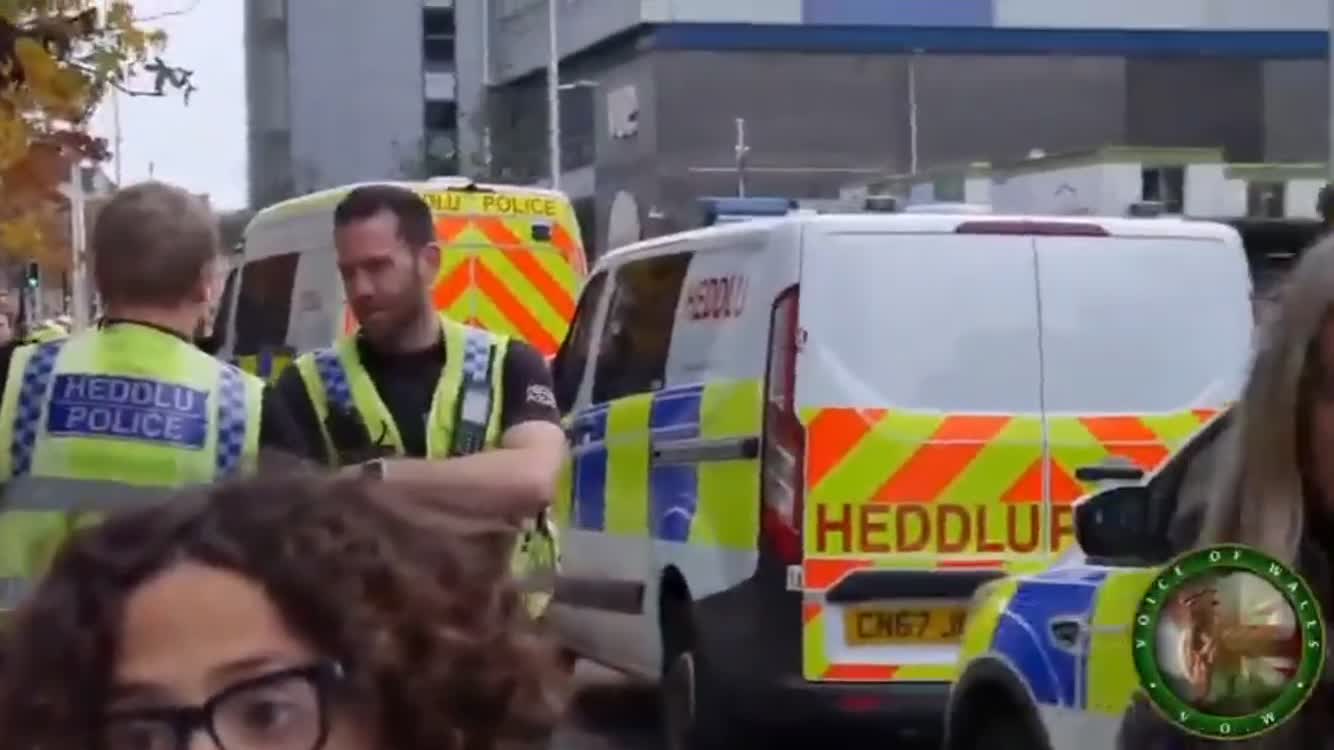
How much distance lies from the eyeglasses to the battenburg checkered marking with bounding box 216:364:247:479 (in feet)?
8.22

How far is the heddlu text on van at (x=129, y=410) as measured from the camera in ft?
14.5

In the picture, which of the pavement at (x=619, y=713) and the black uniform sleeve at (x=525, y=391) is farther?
the pavement at (x=619, y=713)

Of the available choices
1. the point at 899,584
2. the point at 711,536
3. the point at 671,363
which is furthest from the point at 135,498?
the point at 671,363

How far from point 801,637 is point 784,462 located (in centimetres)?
53

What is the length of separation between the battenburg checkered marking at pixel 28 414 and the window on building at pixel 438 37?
9052 centimetres

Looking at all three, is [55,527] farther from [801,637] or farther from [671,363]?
[671,363]

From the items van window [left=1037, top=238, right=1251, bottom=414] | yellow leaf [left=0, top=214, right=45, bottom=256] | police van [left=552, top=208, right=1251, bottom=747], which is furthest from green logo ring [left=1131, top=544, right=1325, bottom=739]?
yellow leaf [left=0, top=214, right=45, bottom=256]

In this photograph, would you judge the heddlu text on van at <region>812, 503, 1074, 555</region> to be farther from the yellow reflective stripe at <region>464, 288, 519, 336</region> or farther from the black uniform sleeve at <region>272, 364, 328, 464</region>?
the yellow reflective stripe at <region>464, 288, 519, 336</region>

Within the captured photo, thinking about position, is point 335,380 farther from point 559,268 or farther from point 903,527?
point 559,268

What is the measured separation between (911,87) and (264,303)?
→ 46.6m

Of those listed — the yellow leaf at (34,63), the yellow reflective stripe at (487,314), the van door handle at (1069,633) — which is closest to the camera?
the van door handle at (1069,633)

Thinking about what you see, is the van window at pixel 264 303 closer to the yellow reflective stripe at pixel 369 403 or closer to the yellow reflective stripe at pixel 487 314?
the yellow reflective stripe at pixel 487 314

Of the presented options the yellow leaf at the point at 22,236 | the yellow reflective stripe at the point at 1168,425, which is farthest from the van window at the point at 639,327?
the yellow leaf at the point at 22,236

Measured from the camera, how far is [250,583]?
1.91 meters
